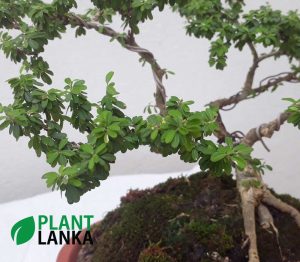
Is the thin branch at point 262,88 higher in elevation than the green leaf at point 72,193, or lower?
higher

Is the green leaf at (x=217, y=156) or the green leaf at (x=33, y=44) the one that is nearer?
the green leaf at (x=217, y=156)

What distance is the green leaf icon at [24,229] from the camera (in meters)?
1.66

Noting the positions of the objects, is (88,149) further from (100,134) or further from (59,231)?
(59,231)

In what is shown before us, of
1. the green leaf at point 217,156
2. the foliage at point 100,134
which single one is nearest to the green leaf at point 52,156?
the foliage at point 100,134

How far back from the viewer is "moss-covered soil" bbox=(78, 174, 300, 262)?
1.33 metres

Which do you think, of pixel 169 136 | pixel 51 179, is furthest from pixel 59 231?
pixel 169 136

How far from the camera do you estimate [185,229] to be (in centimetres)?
138

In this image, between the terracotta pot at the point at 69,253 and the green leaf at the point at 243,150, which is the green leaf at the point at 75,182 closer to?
the green leaf at the point at 243,150

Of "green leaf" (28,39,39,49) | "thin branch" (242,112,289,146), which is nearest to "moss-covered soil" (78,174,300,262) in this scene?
"thin branch" (242,112,289,146)

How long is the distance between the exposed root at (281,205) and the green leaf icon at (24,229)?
35.1 inches

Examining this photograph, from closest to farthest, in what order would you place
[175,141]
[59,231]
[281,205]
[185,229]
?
[175,141]
[185,229]
[281,205]
[59,231]

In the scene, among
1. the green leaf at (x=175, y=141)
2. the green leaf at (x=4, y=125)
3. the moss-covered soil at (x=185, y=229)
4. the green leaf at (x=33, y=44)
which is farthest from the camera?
the moss-covered soil at (x=185, y=229)

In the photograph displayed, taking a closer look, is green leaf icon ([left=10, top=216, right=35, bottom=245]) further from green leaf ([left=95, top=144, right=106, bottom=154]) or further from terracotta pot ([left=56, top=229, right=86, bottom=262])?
green leaf ([left=95, top=144, right=106, bottom=154])

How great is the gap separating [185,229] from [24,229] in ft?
2.31
